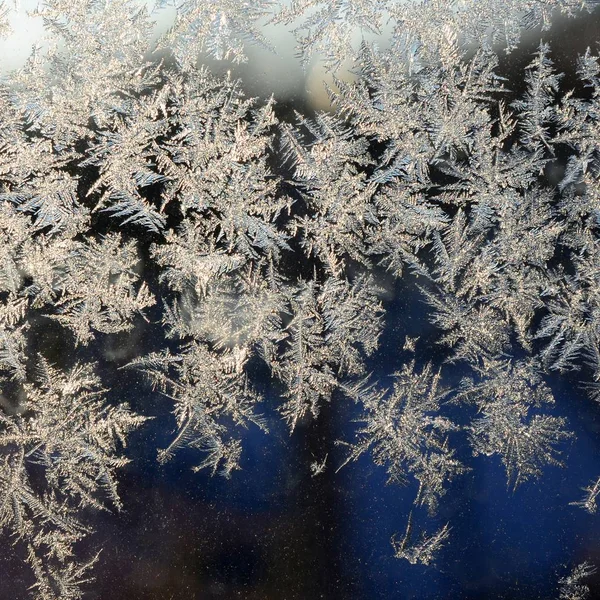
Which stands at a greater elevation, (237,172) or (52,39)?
(52,39)

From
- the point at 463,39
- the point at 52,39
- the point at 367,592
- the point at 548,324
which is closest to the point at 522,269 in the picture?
the point at 548,324

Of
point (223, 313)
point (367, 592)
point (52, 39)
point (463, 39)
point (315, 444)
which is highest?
point (52, 39)

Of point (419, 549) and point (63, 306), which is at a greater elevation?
point (63, 306)

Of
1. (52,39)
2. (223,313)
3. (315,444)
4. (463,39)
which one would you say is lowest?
(315,444)

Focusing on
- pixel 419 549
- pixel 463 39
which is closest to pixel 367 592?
pixel 419 549

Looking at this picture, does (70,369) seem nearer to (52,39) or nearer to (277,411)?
(277,411)

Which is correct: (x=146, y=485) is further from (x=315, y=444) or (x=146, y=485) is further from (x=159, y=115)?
(x=159, y=115)
